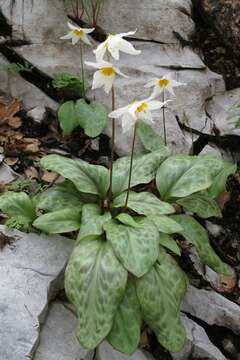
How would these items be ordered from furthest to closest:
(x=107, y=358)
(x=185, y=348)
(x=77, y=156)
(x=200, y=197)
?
(x=77, y=156) → (x=200, y=197) → (x=185, y=348) → (x=107, y=358)

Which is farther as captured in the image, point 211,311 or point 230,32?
point 230,32

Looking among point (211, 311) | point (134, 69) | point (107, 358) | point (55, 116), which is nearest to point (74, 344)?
point (107, 358)

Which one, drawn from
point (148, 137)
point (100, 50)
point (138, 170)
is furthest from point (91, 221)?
point (148, 137)

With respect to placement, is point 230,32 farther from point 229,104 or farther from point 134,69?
point 134,69

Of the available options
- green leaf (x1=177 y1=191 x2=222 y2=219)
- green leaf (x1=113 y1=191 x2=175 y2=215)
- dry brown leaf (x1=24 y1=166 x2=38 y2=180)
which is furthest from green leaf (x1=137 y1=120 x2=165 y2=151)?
dry brown leaf (x1=24 y1=166 x2=38 y2=180)

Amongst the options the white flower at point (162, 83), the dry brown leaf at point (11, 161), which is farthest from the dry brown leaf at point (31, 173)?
the white flower at point (162, 83)

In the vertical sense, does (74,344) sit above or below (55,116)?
below

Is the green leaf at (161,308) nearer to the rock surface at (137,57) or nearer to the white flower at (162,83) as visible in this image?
the white flower at (162,83)
